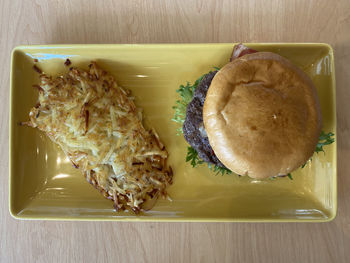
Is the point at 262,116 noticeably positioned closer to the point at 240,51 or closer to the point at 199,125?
the point at 199,125

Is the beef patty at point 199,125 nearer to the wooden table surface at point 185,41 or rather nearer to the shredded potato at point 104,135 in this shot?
the shredded potato at point 104,135

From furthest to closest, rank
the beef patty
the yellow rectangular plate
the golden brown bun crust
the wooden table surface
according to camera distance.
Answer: the wooden table surface
the yellow rectangular plate
the beef patty
the golden brown bun crust

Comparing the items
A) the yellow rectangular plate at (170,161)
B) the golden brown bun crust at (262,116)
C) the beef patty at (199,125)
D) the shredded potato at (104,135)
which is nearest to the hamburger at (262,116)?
the golden brown bun crust at (262,116)

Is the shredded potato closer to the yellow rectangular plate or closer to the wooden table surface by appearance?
the yellow rectangular plate

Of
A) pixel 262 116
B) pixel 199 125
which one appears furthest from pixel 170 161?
pixel 262 116

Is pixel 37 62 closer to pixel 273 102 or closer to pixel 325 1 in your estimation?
pixel 273 102

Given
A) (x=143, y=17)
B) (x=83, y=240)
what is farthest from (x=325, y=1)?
(x=83, y=240)

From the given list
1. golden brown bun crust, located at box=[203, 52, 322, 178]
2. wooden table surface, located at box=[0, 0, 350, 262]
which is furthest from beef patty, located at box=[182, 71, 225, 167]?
wooden table surface, located at box=[0, 0, 350, 262]
